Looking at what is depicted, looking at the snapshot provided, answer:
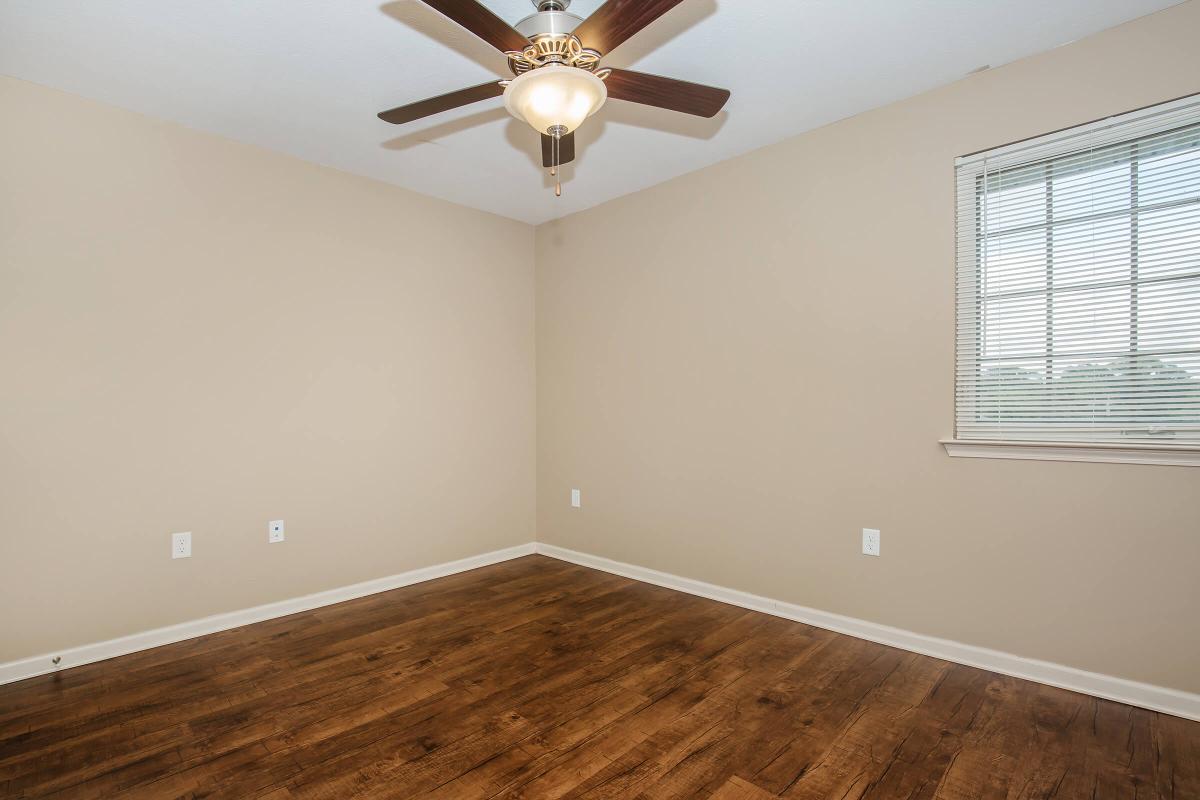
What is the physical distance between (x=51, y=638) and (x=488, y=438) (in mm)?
2319

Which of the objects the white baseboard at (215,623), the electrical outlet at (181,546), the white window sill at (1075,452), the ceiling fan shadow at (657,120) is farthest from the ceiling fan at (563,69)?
the white baseboard at (215,623)

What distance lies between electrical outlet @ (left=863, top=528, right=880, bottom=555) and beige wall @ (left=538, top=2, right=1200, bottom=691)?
0.11 feet

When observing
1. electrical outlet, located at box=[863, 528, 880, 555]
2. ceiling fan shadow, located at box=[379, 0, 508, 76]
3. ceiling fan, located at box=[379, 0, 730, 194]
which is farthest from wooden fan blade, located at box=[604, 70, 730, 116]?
electrical outlet, located at box=[863, 528, 880, 555]

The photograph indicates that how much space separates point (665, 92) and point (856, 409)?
5.44 feet

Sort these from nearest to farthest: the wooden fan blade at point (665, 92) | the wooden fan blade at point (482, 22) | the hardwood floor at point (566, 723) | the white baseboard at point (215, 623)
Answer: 1. the wooden fan blade at point (482, 22)
2. the hardwood floor at point (566, 723)
3. the wooden fan blade at point (665, 92)
4. the white baseboard at point (215, 623)

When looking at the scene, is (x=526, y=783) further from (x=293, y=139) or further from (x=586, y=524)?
(x=293, y=139)

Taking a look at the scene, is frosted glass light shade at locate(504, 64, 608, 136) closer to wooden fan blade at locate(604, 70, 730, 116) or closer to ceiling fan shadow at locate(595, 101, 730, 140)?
wooden fan blade at locate(604, 70, 730, 116)

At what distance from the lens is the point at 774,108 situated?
2709mm

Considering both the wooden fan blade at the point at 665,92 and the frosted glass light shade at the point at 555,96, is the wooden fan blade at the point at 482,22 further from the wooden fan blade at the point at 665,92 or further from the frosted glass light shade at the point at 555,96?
the wooden fan blade at the point at 665,92

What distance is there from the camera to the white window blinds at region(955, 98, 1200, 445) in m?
2.06

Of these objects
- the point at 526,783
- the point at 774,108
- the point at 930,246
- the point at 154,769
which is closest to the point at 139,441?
the point at 154,769

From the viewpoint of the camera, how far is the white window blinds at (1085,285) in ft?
6.77

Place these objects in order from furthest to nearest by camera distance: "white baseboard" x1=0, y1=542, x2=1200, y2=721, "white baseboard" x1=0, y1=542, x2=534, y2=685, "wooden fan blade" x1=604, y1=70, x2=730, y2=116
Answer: "white baseboard" x1=0, y1=542, x2=534, y2=685 → "white baseboard" x1=0, y1=542, x2=1200, y2=721 → "wooden fan blade" x1=604, y1=70, x2=730, y2=116

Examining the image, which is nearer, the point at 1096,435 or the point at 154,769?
the point at 154,769
